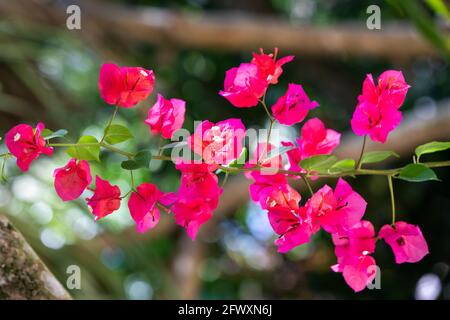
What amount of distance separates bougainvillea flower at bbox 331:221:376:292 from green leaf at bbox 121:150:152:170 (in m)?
0.16

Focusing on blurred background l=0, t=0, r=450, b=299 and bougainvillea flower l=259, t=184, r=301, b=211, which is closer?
bougainvillea flower l=259, t=184, r=301, b=211

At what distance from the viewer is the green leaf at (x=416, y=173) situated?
0.45m

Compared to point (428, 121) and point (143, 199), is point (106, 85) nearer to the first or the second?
point (143, 199)

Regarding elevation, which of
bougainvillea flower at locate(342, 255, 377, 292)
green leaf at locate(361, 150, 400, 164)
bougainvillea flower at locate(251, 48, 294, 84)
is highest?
bougainvillea flower at locate(251, 48, 294, 84)

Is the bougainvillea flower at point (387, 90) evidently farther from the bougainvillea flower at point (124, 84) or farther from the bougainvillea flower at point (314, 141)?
the bougainvillea flower at point (124, 84)

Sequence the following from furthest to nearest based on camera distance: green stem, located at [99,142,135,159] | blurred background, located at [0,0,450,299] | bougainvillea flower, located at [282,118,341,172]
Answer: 1. blurred background, located at [0,0,450,299]
2. bougainvillea flower, located at [282,118,341,172]
3. green stem, located at [99,142,135,159]

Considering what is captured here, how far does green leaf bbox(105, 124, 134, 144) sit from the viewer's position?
0.48 meters

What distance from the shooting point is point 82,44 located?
74.9 inches

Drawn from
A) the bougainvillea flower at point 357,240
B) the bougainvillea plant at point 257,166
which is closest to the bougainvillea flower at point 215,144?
the bougainvillea plant at point 257,166

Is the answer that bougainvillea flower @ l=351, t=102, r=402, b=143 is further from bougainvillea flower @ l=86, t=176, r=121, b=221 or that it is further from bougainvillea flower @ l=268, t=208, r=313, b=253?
bougainvillea flower @ l=86, t=176, r=121, b=221

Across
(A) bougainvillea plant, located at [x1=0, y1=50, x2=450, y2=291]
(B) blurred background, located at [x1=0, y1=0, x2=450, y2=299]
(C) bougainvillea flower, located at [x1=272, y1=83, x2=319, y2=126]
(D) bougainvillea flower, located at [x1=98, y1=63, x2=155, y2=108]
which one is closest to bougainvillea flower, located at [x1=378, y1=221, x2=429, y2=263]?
(A) bougainvillea plant, located at [x1=0, y1=50, x2=450, y2=291]

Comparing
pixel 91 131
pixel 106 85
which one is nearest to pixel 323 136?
pixel 106 85

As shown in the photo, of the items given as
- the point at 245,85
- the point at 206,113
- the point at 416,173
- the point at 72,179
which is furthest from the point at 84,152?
the point at 206,113

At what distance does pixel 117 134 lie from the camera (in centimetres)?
48
